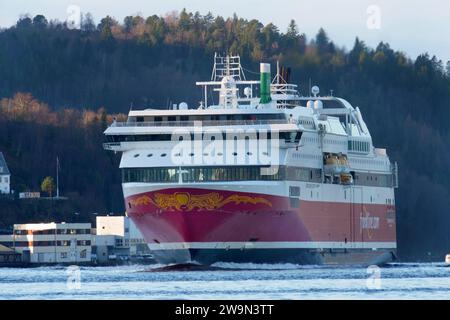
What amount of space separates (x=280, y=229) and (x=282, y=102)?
1882 cm

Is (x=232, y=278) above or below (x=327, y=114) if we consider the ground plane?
below

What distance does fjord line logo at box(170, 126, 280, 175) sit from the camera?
103 m

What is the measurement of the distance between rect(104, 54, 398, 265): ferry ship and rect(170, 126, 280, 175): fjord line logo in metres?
0.05

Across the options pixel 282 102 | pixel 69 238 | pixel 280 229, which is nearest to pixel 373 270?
pixel 280 229

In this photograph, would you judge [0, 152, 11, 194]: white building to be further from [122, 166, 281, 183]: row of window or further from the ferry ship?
[122, 166, 281, 183]: row of window

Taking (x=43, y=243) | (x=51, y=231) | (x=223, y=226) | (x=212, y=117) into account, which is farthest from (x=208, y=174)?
(x=51, y=231)

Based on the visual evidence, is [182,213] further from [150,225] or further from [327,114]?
[327,114]

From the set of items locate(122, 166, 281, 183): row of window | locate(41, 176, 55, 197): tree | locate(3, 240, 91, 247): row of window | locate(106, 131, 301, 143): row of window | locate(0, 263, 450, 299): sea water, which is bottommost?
locate(0, 263, 450, 299): sea water

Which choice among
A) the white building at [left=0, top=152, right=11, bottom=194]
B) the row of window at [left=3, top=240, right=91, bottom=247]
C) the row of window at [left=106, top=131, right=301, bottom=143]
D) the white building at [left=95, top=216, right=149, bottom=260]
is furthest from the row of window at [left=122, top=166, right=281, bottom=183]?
the white building at [left=0, top=152, right=11, bottom=194]

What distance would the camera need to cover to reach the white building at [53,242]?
473 ft

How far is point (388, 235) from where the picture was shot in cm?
12731

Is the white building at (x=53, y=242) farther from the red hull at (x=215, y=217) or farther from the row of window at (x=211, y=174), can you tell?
the row of window at (x=211, y=174)

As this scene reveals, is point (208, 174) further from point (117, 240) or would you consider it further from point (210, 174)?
point (117, 240)

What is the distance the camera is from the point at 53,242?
14525cm
